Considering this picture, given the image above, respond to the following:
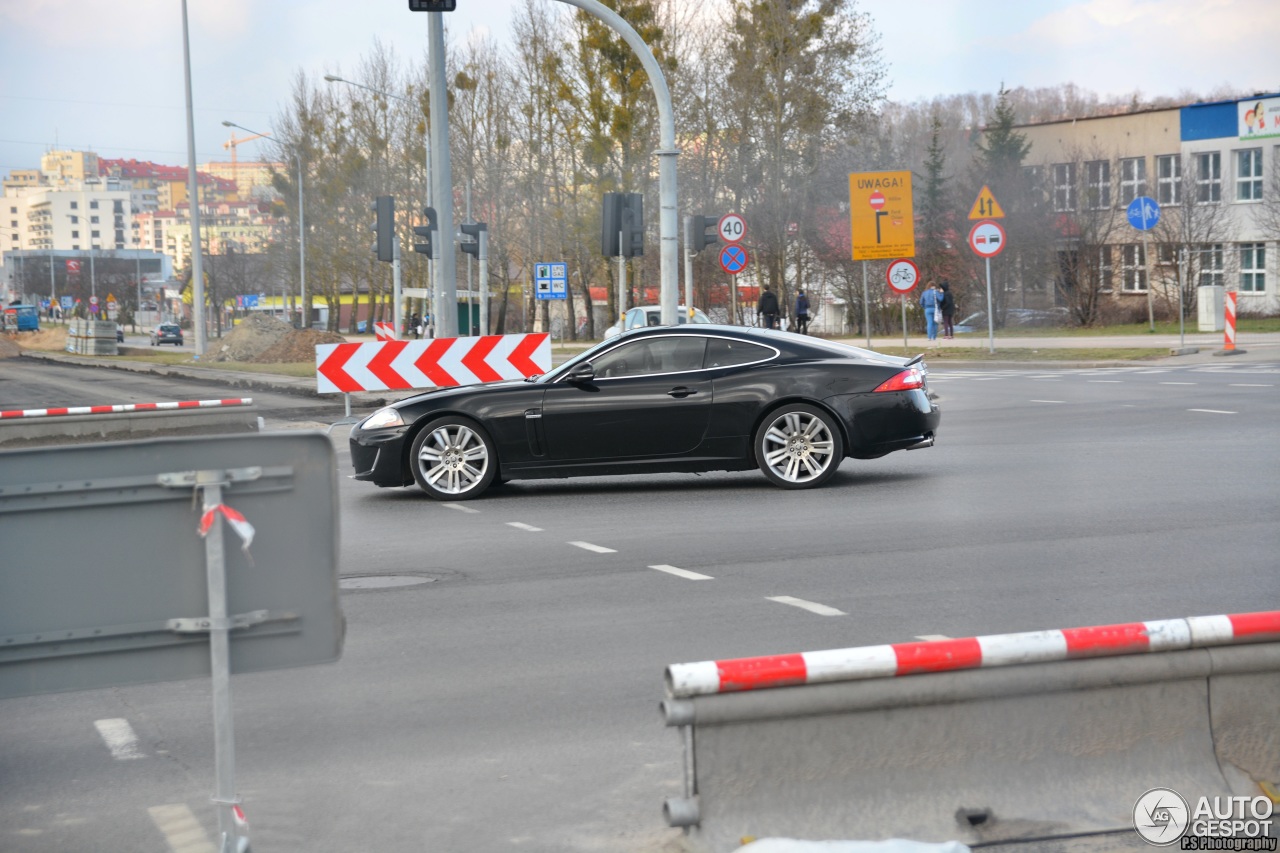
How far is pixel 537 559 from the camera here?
9078 millimetres

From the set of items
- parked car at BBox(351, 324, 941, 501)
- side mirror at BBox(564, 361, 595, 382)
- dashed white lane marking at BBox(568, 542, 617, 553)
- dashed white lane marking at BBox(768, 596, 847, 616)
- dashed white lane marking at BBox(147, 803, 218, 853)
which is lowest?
dashed white lane marking at BBox(147, 803, 218, 853)

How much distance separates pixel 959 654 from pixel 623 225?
719 inches

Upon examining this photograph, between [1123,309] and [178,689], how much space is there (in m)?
48.1

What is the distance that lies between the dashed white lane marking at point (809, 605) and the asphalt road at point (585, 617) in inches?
1.1

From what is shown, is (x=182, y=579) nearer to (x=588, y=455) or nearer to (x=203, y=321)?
(x=588, y=455)

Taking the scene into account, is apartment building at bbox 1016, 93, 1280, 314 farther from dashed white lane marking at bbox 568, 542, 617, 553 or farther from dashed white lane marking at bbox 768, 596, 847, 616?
dashed white lane marking at bbox 768, 596, 847, 616

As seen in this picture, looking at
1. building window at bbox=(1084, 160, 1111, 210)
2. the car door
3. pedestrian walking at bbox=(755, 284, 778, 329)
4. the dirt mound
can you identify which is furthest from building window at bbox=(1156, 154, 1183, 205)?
the car door

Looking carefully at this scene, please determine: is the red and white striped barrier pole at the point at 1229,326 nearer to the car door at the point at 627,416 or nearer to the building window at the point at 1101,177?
the car door at the point at 627,416

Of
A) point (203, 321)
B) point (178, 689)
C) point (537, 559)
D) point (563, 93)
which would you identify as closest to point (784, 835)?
point (178, 689)

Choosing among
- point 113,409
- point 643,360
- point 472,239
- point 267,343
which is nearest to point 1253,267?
point 267,343

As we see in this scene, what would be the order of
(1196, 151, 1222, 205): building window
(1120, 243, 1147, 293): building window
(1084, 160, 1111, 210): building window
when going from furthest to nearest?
(1196, 151, 1222, 205): building window → (1084, 160, 1111, 210): building window → (1120, 243, 1147, 293): building window

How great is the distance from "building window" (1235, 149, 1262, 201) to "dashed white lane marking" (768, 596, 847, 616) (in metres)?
55.0

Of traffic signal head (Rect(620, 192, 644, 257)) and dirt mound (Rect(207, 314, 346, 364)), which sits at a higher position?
traffic signal head (Rect(620, 192, 644, 257))

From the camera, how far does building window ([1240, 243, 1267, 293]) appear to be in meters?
55.5
